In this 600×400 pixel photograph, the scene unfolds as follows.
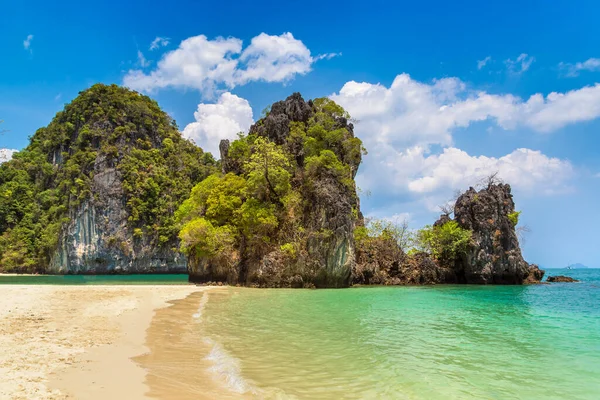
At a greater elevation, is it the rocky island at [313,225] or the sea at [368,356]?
the rocky island at [313,225]

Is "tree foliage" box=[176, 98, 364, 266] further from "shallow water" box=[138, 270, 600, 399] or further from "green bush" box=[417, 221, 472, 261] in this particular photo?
"shallow water" box=[138, 270, 600, 399]

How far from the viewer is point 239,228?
33.0 m

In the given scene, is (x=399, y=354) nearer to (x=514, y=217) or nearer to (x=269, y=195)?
(x=269, y=195)

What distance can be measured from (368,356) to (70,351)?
6304 millimetres

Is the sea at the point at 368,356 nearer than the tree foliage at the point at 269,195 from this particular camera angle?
Yes

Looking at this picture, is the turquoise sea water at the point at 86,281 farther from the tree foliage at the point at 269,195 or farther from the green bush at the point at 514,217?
the green bush at the point at 514,217

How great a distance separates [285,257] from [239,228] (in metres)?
5.26

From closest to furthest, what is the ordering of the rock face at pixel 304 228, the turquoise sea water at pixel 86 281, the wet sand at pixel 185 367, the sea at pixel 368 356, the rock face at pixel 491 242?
the wet sand at pixel 185 367, the sea at pixel 368 356, the rock face at pixel 304 228, the turquoise sea water at pixel 86 281, the rock face at pixel 491 242

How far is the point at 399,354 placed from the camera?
8773 mm

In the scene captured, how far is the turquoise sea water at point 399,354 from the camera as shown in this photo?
644 centimetres

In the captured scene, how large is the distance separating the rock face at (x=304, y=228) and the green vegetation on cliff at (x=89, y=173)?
39656 mm

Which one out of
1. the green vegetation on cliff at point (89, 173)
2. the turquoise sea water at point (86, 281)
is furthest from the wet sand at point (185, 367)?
the green vegetation on cliff at point (89, 173)

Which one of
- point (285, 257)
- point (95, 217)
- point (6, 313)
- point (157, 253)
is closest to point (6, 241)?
point (95, 217)

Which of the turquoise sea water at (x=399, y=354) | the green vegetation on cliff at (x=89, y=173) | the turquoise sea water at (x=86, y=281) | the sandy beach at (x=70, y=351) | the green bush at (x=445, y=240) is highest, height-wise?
the green vegetation on cliff at (x=89, y=173)
